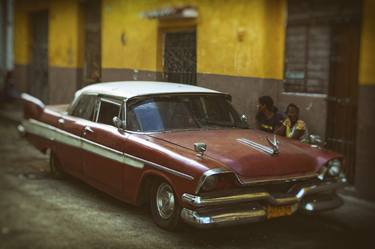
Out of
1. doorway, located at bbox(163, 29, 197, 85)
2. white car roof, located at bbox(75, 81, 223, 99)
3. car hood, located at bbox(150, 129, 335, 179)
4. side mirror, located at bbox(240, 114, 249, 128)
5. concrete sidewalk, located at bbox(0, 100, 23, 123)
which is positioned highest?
doorway, located at bbox(163, 29, 197, 85)

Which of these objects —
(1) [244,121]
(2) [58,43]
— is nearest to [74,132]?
(1) [244,121]

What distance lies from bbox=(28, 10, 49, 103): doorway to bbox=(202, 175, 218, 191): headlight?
31.5ft

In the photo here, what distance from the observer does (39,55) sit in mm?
13578

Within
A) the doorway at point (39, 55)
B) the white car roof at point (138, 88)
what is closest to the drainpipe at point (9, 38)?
the doorway at point (39, 55)

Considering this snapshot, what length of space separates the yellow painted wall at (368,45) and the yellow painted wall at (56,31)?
5650 mm

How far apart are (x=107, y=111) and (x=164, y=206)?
4.44ft

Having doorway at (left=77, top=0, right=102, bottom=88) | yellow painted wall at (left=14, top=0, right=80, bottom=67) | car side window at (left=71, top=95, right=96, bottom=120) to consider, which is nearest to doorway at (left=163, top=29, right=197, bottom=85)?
car side window at (left=71, top=95, right=96, bottom=120)

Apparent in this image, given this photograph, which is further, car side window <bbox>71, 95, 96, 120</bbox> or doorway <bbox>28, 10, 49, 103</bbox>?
doorway <bbox>28, 10, 49, 103</bbox>

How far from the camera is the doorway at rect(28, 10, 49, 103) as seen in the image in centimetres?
1334

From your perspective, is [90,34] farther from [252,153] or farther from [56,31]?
[252,153]

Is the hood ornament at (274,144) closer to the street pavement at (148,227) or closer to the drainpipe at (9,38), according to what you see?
the street pavement at (148,227)

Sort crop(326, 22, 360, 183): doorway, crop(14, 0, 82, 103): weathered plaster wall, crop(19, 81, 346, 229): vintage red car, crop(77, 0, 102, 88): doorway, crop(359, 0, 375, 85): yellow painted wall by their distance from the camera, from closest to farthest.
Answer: crop(19, 81, 346, 229): vintage red car < crop(359, 0, 375, 85): yellow painted wall < crop(326, 22, 360, 183): doorway < crop(77, 0, 102, 88): doorway < crop(14, 0, 82, 103): weathered plaster wall

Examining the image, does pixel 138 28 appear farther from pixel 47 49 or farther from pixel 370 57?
pixel 47 49

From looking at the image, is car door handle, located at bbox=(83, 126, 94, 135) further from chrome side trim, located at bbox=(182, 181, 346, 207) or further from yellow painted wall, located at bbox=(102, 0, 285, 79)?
chrome side trim, located at bbox=(182, 181, 346, 207)
